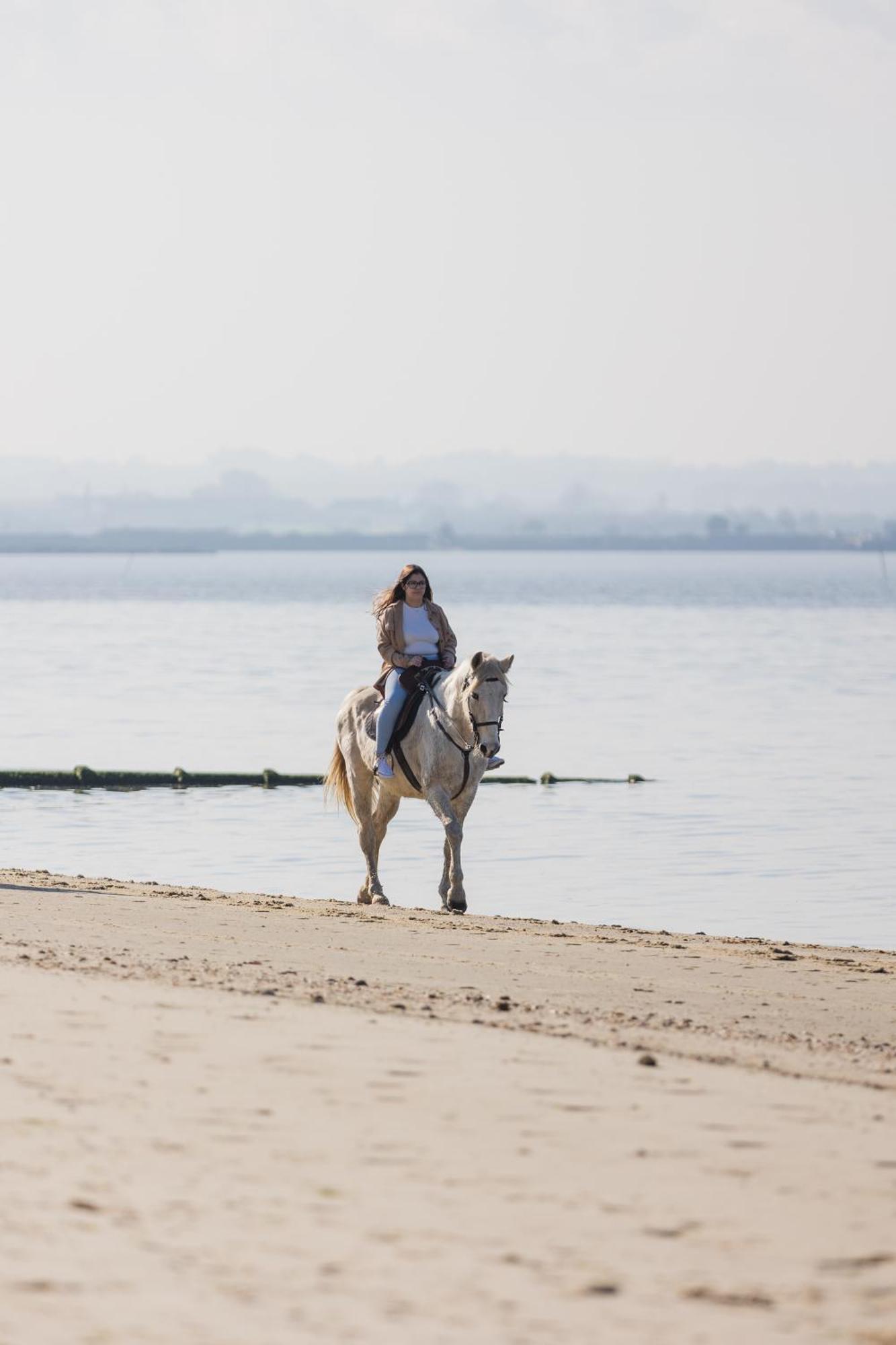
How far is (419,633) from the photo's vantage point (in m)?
15.3

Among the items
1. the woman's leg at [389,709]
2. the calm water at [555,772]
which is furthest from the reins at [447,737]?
the calm water at [555,772]

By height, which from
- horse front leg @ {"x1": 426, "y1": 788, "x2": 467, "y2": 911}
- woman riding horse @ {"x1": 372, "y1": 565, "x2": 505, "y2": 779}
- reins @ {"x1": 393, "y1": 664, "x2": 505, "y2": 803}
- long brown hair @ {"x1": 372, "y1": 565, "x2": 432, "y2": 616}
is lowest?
horse front leg @ {"x1": 426, "y1": 788, "x2": 467, "y2": 911}

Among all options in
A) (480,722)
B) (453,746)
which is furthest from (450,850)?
(480,722)

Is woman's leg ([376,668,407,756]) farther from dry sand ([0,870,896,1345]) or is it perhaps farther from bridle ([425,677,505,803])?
dry sand ([0,870,896,1345])

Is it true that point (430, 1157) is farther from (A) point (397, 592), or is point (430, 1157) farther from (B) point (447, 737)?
(A) point (397, 592)

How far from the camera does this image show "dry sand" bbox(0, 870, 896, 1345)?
5508 millimetres

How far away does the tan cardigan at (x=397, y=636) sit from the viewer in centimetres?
1513

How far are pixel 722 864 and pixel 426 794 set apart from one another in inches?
255

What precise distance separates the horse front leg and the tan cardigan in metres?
1.00

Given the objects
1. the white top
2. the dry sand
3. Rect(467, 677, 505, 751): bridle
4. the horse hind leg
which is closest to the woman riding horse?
the white top

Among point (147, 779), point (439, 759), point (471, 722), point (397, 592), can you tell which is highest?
point (397, 592)

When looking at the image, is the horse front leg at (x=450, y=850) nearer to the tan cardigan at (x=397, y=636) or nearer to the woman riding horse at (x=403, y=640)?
the woman riding horse at (x=403, y=640)

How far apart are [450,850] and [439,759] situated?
73cm

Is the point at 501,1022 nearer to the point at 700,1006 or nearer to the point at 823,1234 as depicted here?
the point at 700,1006
